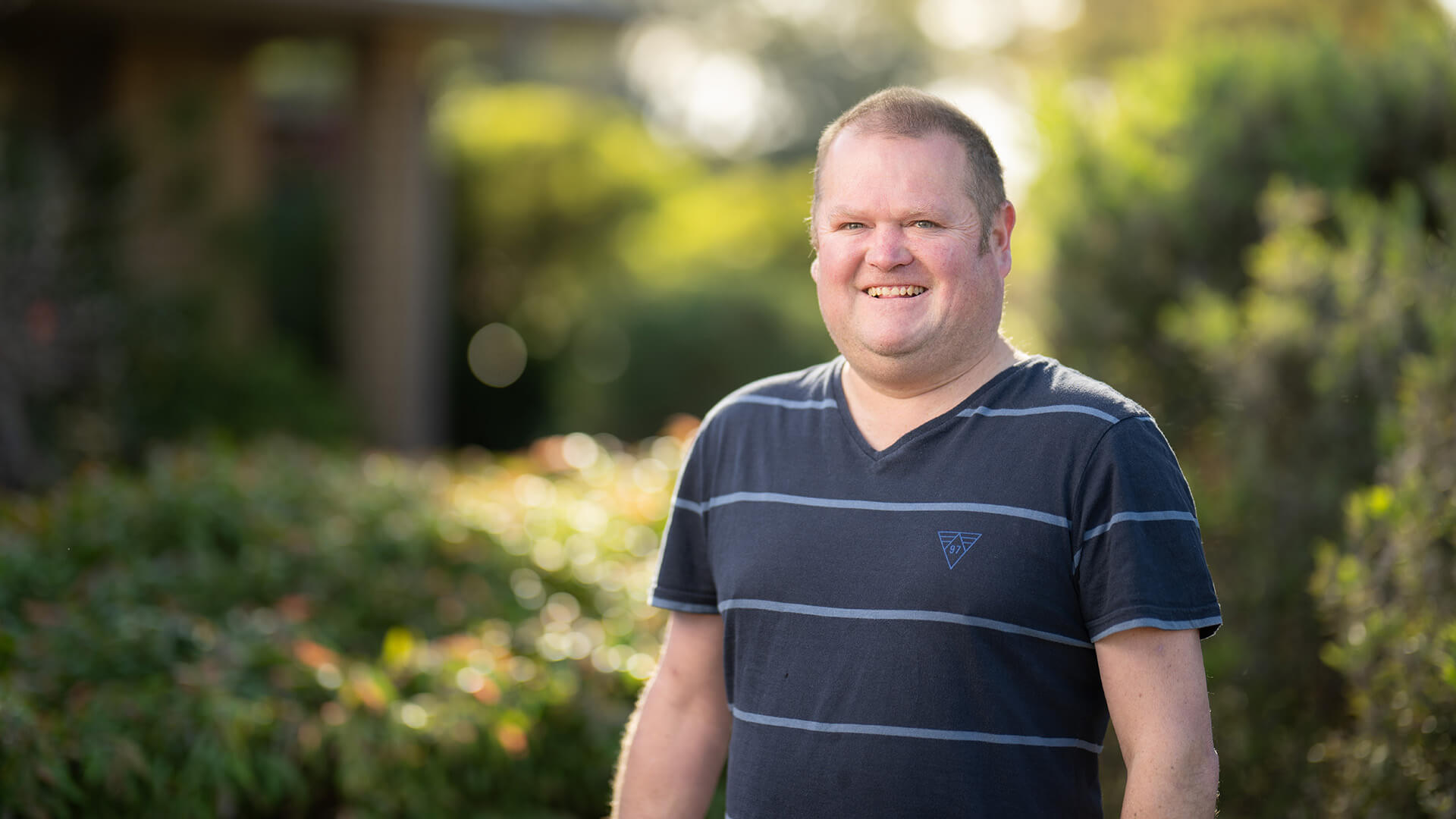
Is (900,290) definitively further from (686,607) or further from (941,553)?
(686,607)

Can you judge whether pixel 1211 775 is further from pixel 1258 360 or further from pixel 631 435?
pixel 631 435

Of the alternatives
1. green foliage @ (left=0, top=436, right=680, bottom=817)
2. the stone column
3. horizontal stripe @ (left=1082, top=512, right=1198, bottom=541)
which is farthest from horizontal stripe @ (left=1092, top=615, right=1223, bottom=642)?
the stone column

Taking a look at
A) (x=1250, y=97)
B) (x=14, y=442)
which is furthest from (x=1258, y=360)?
(x=14, y=442)

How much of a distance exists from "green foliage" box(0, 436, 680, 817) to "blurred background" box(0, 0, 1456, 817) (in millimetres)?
12

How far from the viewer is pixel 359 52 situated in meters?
9.31

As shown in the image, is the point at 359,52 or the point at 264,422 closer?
the point at 264,422

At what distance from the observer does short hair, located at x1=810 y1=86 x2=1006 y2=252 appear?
1853 millimetres

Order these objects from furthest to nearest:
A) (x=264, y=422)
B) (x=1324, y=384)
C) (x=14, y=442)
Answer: (x=264, y=422)
(x=14, y=442)
(x=1324, y=384)

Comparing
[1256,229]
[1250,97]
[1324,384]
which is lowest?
[1324,384]

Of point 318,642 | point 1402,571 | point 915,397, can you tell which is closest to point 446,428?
point 318,642

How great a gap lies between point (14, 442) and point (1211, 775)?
6.59m

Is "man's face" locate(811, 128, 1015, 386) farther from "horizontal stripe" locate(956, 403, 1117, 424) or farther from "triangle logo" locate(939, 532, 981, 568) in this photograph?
"triangle logo" locate(939, 532, 981, 568)

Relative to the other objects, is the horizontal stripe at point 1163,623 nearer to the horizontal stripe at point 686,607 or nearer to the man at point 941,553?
the man at point 941,553

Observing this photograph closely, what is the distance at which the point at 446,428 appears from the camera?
34.6 feet
